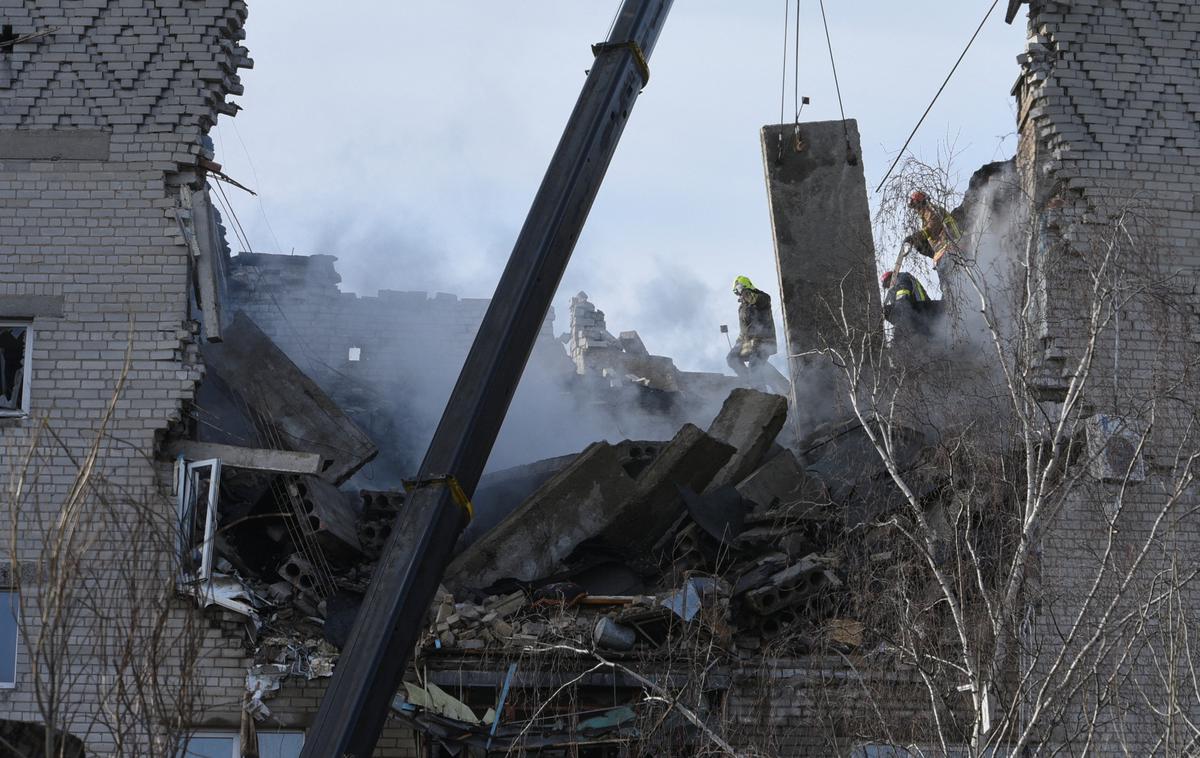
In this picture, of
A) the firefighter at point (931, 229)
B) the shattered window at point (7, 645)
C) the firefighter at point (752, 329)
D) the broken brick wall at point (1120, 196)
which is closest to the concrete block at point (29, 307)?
the shattered window at point (7, 645)

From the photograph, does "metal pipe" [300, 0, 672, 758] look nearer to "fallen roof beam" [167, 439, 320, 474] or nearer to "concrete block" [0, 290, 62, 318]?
"fallen roof beam" [167, 439, 320, 474]

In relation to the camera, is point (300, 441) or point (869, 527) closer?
point (869, 527)

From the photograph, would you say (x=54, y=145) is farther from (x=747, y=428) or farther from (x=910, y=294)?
(x=910, y=294)

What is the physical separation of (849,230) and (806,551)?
177 inches

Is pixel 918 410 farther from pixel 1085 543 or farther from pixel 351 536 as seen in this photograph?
pixel 351 536

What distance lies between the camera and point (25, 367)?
501 inches

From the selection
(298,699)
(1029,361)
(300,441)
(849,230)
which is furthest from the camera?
(849,230)

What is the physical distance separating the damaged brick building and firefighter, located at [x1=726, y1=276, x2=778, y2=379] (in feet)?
14.9

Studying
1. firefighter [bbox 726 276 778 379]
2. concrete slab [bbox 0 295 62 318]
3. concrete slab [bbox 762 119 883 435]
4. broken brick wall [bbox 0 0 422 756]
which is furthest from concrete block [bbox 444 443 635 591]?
firefighter [bbox 726 276 778 379]

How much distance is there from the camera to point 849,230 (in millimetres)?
15969

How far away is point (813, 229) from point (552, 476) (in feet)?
13.8

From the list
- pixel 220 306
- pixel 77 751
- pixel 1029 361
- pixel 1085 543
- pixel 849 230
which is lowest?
pixel 77 751

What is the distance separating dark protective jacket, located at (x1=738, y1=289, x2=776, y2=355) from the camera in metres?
20.2

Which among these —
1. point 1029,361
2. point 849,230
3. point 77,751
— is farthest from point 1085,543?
point 77,751
